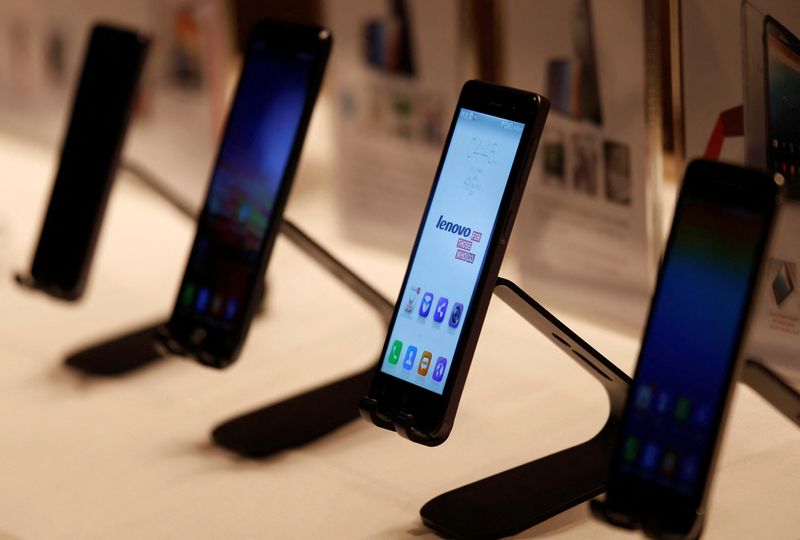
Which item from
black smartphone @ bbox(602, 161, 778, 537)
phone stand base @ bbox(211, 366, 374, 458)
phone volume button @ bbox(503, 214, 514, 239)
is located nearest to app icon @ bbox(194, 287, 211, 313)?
phone stand base @ bbox(211, 366, 374, 458)

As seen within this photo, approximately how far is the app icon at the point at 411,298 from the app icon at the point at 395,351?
0.08 ft

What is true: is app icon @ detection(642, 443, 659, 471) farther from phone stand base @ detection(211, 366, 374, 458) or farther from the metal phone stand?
phone stand base @ detection(211, 366, 374, 458)

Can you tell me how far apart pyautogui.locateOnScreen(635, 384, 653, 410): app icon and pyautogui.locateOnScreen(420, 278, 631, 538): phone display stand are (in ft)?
0.39

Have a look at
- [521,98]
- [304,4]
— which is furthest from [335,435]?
[304,4]

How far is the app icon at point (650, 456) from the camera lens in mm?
783

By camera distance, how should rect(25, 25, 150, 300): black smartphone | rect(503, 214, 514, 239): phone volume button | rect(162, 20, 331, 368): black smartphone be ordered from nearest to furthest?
rect(503, 214, 514, 239): phone volume button, rect(162, 20, 331, 368): black smartphone, rect(25, 25, 150, 300): black smartphone

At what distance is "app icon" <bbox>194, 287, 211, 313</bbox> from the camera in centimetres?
111

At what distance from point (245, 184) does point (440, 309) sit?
10.7 inches

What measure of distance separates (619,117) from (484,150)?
0.96 feet

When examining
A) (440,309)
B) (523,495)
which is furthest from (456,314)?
(523,495)

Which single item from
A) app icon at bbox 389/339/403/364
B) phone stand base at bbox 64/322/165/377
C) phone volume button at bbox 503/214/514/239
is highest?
phone volume button at bbox 503/214/514/239

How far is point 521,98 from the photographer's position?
90 cm

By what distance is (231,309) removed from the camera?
109cm

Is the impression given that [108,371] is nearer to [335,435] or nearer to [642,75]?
[335,435]
